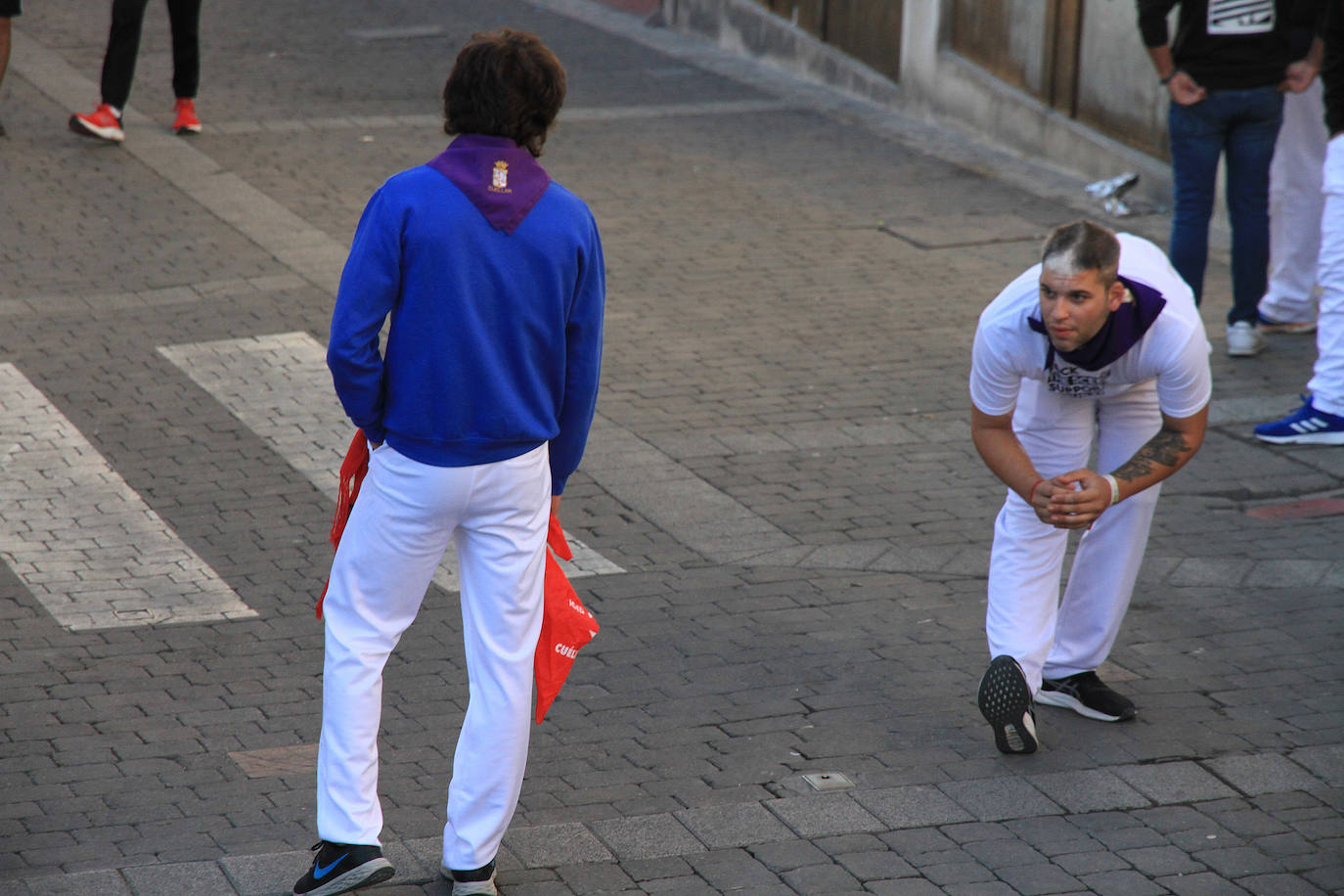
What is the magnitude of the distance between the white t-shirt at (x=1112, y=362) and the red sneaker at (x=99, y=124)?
357 inches

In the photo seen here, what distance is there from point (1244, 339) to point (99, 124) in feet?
26.0

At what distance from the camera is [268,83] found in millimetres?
14906

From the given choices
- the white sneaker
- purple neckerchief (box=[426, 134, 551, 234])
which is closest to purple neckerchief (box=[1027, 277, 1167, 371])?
purple neckerchief (box=[426, 134, 551, 234])

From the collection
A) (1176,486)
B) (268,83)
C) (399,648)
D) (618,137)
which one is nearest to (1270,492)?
(1176,486)

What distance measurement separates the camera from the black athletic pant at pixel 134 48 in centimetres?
1217

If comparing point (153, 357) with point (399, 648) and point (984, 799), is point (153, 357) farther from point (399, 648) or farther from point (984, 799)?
point (984, 799)

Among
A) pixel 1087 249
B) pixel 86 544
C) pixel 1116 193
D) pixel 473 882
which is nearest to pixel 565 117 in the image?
pixel 1116 193

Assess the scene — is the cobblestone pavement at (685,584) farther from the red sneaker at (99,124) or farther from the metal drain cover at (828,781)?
the red sneaker at (99,124)

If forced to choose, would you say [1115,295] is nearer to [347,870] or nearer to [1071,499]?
[1071,499]

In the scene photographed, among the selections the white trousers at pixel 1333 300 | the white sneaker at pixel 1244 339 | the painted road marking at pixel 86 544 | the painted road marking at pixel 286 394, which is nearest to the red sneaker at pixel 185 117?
the painted road marking at pixel 286 394

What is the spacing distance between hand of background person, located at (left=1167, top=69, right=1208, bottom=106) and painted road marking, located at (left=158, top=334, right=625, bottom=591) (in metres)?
3.93

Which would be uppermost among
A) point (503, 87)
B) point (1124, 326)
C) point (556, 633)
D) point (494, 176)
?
point (503, 87)

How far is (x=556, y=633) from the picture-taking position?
424cm

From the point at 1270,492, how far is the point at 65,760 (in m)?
4.67
